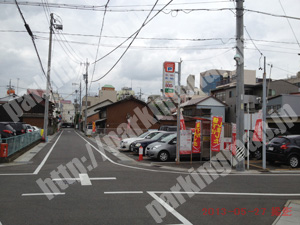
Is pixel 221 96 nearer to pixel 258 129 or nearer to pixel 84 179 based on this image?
pixel 258 129

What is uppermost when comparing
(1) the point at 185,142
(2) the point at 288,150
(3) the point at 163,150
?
(1) the point at 185,142

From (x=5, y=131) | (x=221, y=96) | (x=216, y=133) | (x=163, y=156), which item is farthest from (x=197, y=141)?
(x=221, y=96)

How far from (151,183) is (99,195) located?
2307 mm

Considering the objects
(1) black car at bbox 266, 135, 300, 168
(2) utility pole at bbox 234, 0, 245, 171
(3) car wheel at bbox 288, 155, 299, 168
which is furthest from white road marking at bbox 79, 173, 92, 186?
(3) car wheel at bbox 288, 155, 299, 168

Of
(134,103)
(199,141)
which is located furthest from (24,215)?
(134,103)

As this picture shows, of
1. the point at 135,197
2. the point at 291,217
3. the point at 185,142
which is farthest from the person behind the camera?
the point at 185,142

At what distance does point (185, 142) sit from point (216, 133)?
174 cm

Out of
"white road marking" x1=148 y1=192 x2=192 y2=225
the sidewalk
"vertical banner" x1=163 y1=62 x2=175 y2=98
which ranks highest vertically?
"vertical banner" x1=163 y1=62 x2=175 y2=98

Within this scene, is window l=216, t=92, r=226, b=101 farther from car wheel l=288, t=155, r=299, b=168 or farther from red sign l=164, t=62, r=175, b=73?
red sign l=164, t=62, r=175, b=73

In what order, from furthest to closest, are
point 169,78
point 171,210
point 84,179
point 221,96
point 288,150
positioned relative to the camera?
point 221,96, point 169,78, point 288,150, point 84,179, point 171,210

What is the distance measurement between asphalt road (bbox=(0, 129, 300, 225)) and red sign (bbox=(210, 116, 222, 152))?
2.72 m

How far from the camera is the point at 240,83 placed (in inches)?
491

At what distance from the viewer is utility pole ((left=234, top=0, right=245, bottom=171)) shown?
1230cm

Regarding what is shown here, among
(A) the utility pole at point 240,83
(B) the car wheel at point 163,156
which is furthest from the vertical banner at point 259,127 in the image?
(B) the car wheel at point 163,156
